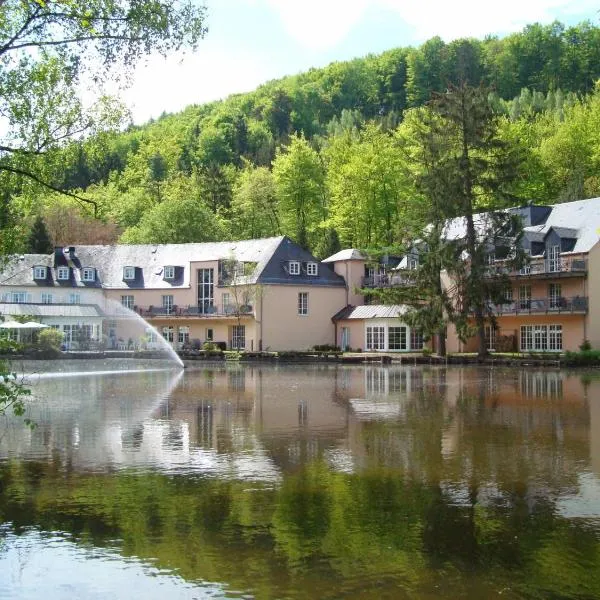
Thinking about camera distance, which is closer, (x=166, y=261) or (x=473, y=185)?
(x=473, y=185)

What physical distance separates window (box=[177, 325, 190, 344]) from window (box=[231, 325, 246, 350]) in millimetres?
4435

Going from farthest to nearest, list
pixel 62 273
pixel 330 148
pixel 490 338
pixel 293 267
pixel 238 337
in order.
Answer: pixel 330 148 < pixel 62 273 < pixel 238 337 < pixel 293 267 < pixel 490 338

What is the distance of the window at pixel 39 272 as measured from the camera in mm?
65188

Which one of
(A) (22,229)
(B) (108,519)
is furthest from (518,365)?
(B) (108,519)

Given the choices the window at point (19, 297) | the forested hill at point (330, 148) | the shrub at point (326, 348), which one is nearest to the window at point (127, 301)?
the window at point (19, 297)

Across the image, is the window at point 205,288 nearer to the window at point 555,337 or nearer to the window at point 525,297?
the window at point 525,297

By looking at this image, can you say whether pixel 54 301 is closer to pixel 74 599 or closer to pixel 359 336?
pixel 359 336

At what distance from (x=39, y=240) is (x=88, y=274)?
9.93 metres

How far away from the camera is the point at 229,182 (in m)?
95.2

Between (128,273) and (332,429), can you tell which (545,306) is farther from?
(332,429)

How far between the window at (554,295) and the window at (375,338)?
12.6 meters

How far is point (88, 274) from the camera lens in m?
67.8

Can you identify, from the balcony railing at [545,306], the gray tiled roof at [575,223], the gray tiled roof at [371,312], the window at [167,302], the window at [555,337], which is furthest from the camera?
the window at [167,302]

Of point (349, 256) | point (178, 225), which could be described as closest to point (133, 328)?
point (178, 225)
